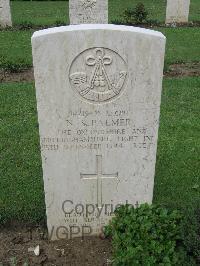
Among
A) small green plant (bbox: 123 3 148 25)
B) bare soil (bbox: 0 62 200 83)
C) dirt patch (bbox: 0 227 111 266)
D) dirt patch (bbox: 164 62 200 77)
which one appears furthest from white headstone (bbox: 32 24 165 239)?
small green plant (bbox: 123 3 148 25)

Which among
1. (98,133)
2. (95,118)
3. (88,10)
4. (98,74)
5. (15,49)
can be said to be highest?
(98,74)

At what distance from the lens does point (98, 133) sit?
3.87m

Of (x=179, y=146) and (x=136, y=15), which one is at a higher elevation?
(x=136, y=15)

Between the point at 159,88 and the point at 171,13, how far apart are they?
11.1m

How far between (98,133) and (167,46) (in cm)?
779

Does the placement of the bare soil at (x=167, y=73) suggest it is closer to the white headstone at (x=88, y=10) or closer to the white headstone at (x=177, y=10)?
the white headstone at (x=88, y=10)

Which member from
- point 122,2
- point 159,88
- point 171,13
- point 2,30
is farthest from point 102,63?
point 122,2

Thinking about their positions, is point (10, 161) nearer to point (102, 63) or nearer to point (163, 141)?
point (163, 141)

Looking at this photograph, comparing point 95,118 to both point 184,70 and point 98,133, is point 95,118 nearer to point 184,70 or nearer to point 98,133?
point 98,133

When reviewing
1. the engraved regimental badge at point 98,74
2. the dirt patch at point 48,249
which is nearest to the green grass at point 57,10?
the dirt patch at point 48,249

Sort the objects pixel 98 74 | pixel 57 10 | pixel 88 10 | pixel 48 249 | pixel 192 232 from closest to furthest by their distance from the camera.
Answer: pixel 192 232, pixel 98 74, pixel 48 249, pixel 88 10, pixel 57 10

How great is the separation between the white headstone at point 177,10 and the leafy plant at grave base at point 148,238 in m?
11.4

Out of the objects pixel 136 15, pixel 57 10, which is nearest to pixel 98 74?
pixel 136 15

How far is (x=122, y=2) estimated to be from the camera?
1817 cm
